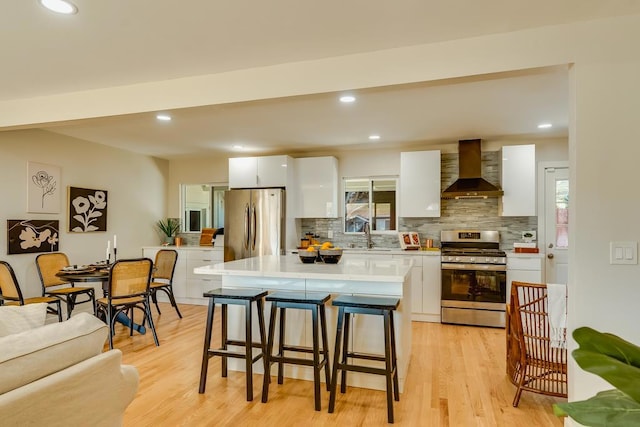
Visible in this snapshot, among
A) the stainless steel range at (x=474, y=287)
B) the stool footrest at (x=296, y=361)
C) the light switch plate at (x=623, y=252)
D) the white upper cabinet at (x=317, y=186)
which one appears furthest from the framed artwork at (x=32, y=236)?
the light switch plate at (x=623, y=252)

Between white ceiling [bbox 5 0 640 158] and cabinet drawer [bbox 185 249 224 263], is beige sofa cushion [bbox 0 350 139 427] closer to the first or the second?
white ceiling [bbox 5 0 640 158]

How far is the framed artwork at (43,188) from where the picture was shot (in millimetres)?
4437

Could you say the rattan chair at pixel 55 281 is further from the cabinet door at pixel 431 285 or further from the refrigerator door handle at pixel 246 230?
the cabinet door at pixel 431 285

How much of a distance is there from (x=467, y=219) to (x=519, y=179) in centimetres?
85

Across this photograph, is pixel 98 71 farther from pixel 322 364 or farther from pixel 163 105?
pixel 322 364

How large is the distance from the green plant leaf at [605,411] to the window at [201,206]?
6.26m

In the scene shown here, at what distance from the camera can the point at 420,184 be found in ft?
17.1

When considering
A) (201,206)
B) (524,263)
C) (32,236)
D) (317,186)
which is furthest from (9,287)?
(524,263)

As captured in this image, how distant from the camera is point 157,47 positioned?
2379 mm

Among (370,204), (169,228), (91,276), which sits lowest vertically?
(91,276)

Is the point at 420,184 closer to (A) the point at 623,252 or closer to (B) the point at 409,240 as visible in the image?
(B) the point at 409,240

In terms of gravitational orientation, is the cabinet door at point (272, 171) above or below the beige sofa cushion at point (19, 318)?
above

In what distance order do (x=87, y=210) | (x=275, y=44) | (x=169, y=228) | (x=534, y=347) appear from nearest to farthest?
1. (x=275, y=44)
2. (x=534, y=347)
3. (x=87, y=210)
4. (x=169, y=228)

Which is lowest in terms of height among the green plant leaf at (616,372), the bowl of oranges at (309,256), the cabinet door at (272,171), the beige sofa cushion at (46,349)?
the beige sofa cushion at (46,349)
